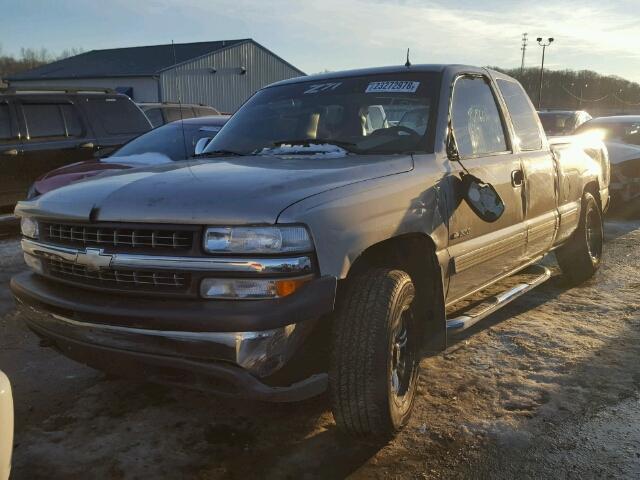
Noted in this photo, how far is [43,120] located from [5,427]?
748cm

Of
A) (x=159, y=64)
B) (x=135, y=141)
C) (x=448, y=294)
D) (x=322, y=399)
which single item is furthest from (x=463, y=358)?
(x=159, y=64)

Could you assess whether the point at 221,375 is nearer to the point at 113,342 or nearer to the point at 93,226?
the point at 113,342

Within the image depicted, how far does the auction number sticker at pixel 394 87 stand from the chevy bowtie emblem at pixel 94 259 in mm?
1974

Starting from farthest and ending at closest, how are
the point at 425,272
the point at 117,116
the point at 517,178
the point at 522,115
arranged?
the point at 117,116 → the point at 522,115 → the point at 517,178 → the point at 425,272

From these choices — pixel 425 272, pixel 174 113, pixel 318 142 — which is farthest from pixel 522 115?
pixel 174 113

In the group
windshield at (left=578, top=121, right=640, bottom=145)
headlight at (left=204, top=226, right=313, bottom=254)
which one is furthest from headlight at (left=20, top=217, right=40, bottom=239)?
windshield at (left=578, top=121, right=640, bottom=145)

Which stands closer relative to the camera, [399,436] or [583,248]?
[399,436]

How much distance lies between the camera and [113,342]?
251cm

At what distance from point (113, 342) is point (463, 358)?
2.34m

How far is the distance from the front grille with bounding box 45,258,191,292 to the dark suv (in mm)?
5324

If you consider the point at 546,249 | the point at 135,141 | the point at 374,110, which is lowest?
the point at 546,249

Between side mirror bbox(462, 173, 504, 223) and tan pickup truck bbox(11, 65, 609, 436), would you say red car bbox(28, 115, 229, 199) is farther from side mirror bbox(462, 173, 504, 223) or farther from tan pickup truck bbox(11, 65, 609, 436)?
side mirror bbox(462, 173, 504, 223)

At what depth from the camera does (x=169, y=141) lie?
7355mm

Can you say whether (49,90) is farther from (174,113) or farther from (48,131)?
(174,113)
